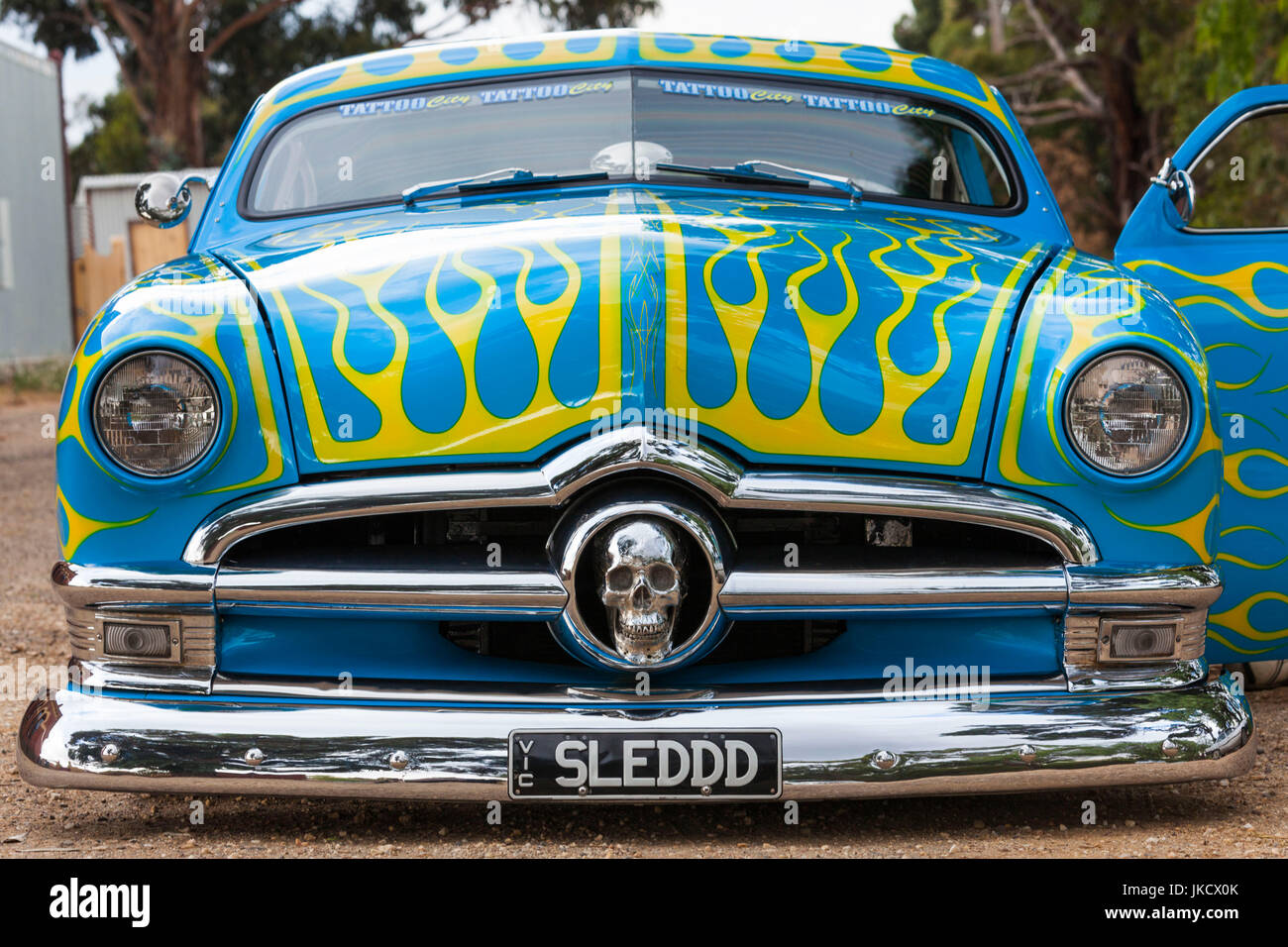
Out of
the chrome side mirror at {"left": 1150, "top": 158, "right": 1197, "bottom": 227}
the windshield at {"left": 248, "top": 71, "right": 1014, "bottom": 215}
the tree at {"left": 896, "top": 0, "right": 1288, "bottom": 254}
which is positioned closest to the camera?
the chrome side mirror at {"left": 1150, "top": 158, "right": 1197, "bottom": 227}

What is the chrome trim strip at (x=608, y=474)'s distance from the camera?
7.93 ft

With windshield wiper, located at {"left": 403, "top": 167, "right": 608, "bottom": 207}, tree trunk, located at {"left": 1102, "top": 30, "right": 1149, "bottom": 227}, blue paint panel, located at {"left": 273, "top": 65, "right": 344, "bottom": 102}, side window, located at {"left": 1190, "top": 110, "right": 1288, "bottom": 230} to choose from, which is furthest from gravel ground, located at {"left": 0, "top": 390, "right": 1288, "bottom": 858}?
tree trunk, located at {"left": 1102, "top": 30, "right": 1149, "bottom": 227}

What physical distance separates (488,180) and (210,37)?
21176 millimetres

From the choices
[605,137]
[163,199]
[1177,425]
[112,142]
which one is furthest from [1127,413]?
[112,142]

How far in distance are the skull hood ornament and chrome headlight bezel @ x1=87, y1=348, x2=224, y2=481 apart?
0.70 meters

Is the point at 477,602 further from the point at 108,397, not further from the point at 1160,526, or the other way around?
the point at 1160,526

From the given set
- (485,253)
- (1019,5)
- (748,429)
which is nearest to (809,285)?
(748,429)

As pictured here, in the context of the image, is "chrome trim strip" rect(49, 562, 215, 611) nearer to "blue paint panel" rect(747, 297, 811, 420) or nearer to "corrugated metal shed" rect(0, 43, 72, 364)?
"blue paint panel" rect(747, 297, 811, 420)

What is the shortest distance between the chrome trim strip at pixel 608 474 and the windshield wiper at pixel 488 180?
106cm

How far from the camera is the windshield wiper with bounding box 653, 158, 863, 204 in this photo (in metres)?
3.34

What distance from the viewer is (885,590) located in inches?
96.5

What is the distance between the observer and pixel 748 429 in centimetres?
248
